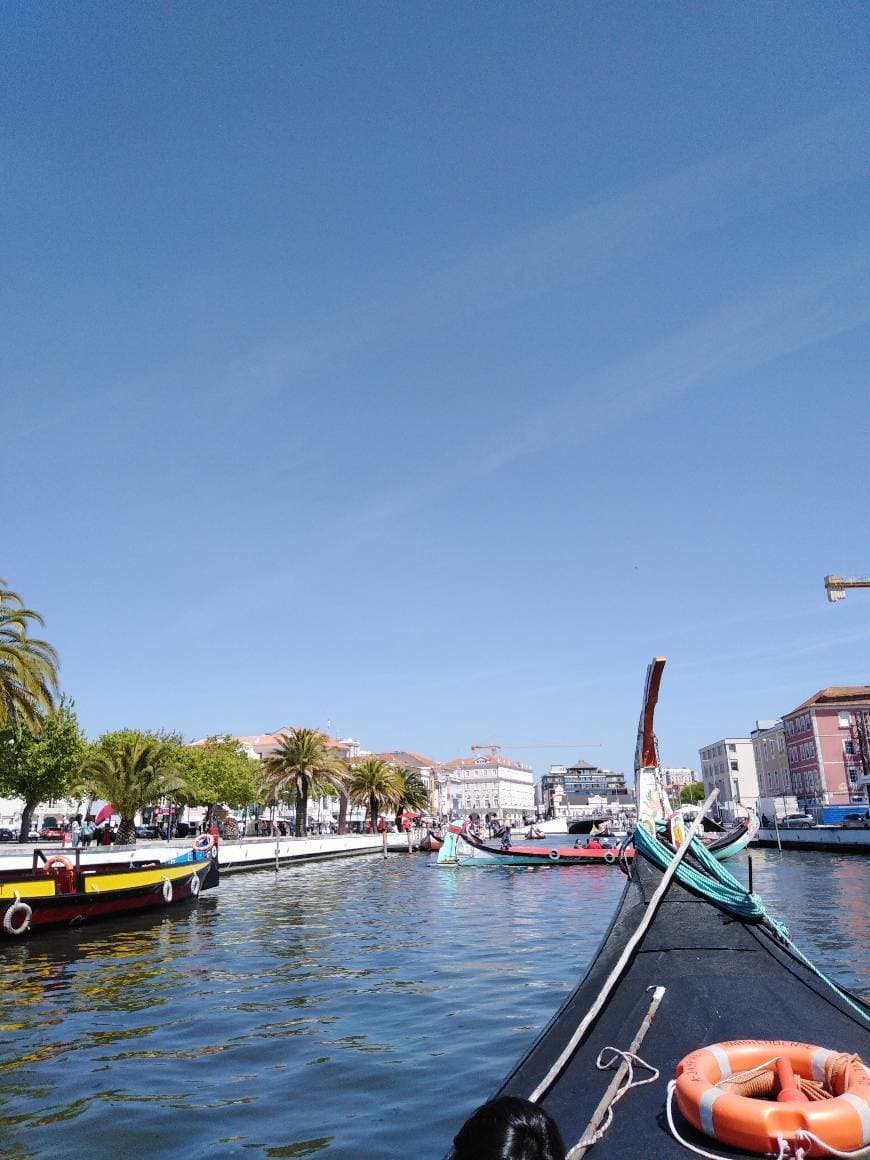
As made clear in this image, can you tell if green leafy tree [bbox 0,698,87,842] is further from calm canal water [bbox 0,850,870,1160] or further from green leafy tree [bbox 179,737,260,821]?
calm canal water [bbox 0,850,870,1160]

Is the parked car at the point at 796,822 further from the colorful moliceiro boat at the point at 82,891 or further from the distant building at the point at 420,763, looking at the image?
the distant building at the point at 420,763

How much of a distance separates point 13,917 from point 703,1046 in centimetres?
1825

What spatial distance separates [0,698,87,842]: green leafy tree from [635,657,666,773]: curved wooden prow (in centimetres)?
3421

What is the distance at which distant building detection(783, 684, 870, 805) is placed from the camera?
8019 cm

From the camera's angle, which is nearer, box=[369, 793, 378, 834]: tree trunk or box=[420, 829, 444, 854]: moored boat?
box=[420, 829, 444, 854]: moored boat

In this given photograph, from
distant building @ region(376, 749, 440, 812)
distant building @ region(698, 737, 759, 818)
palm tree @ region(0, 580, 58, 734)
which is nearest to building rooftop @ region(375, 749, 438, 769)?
distant building @ region(376, 749, 440, 812)

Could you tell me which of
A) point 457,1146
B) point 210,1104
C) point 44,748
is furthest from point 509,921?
point 44,748

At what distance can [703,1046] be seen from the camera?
5.42m

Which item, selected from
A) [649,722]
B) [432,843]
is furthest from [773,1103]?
[432,843]

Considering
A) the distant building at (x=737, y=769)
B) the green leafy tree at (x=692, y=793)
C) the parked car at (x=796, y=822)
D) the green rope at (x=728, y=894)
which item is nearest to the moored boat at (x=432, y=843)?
the parked car at (x=796, y=822)

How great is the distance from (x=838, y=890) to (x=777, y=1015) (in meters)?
24.2

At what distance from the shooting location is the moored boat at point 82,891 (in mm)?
19141

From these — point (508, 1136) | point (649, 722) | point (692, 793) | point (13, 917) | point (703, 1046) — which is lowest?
→ point (13, 917)

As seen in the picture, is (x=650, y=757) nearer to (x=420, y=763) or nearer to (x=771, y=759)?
(x=771, y=759)
